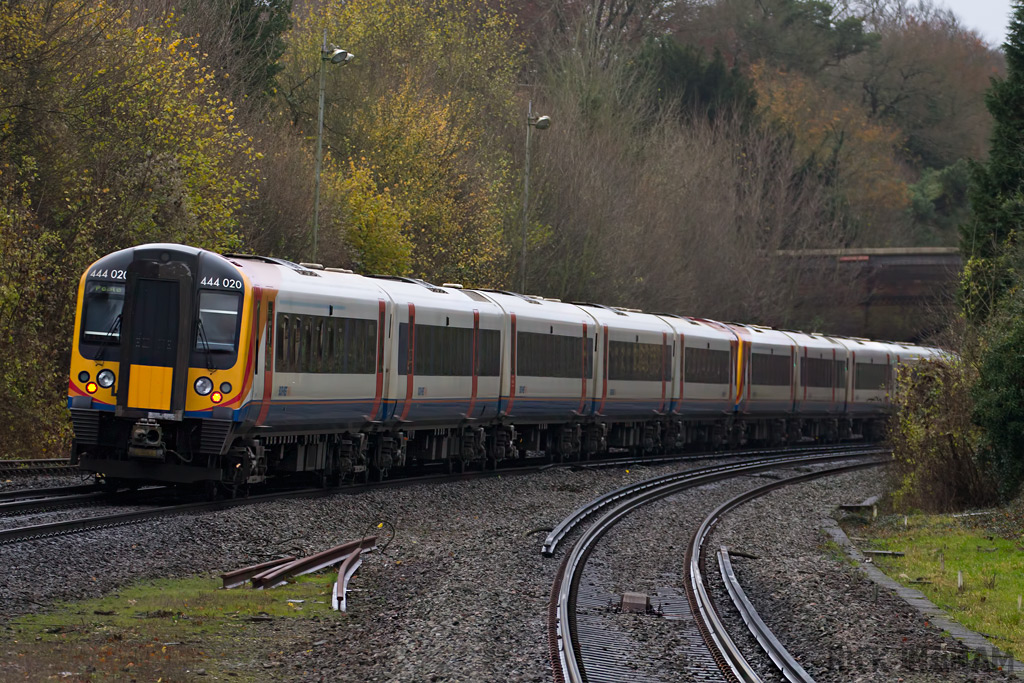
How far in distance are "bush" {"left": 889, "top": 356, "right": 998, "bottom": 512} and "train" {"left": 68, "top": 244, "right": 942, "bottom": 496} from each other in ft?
21.3

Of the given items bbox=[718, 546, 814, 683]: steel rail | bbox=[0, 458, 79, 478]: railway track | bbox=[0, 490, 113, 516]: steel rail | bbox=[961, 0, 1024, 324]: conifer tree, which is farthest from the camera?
bbox=[961, 0, 1024, 324]: conifer tree

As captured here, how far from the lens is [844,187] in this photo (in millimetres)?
78125

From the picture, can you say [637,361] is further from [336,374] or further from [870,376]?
[870,376]

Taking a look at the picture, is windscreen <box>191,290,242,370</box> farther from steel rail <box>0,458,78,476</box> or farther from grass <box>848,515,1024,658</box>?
grass <box>848,515,1024,658</box>

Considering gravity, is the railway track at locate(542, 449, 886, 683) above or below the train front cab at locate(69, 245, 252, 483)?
below

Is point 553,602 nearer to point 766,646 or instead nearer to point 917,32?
point 766,646

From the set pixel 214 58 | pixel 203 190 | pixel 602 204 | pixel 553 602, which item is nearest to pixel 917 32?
pixel 602 204

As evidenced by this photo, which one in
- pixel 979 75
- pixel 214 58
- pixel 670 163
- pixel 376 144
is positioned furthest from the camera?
pixel 979 75

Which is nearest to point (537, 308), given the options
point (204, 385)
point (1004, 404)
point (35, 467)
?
point (1004, 404)

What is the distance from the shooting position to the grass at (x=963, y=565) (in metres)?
12.9

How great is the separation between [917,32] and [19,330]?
78.2m

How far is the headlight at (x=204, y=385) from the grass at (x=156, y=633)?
4.68m

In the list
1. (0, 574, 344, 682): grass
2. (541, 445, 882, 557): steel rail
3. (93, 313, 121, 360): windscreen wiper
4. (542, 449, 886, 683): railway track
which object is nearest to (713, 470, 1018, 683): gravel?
(542, 449, 886, 683): railway track

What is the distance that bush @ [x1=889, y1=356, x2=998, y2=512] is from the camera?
24.8 metres
